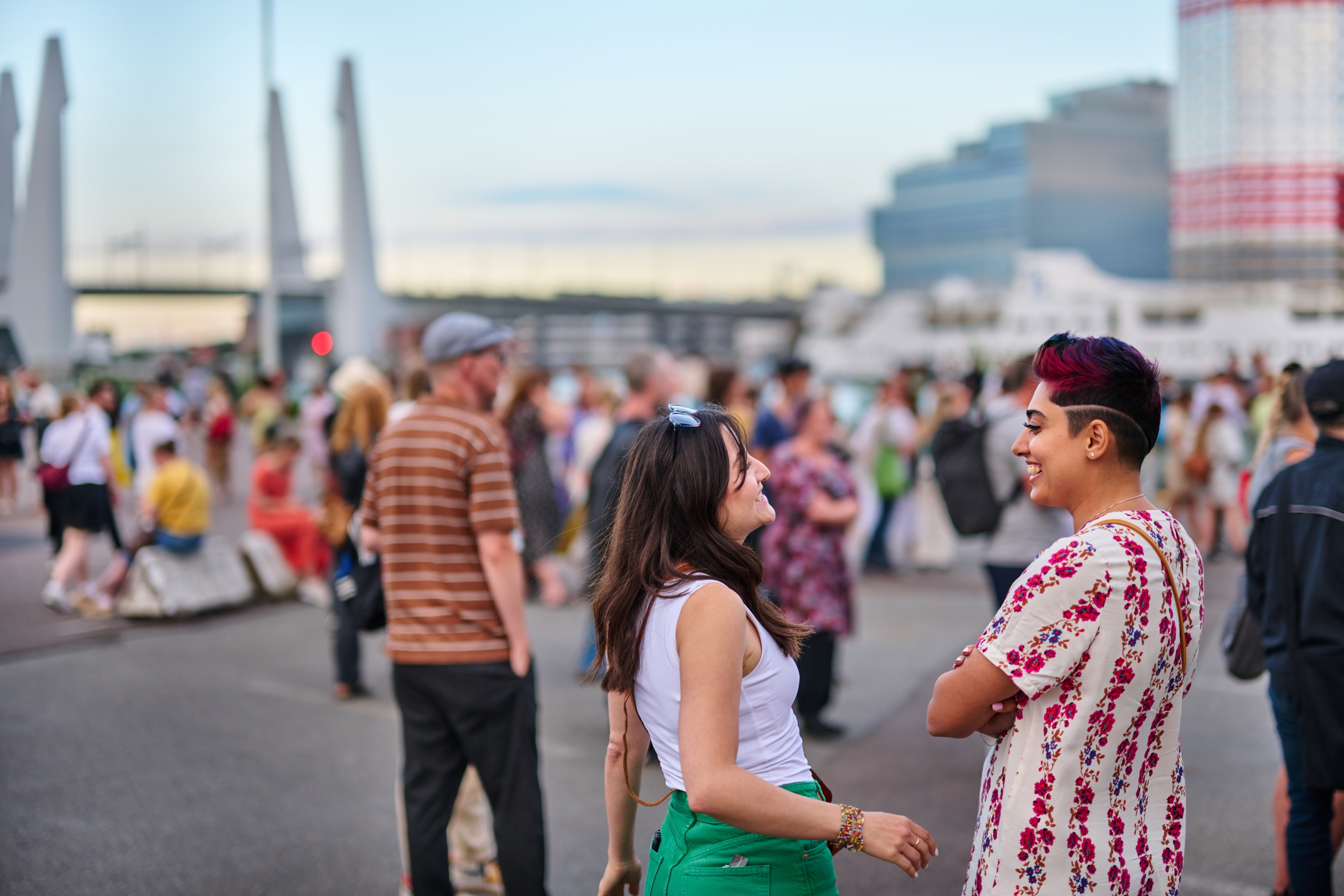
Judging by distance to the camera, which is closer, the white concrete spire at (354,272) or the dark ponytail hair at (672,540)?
the dark ponytail hair at (672,540)

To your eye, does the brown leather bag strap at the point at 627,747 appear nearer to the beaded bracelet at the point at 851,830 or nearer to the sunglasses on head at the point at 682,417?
the beaded bracelet at the point at 851,830

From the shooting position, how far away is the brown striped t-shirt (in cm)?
335

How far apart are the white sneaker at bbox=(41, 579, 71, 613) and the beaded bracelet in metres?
8.57

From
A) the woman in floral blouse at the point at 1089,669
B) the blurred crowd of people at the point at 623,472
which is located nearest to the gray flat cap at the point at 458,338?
the blurred crowd of people at the point at 623,472

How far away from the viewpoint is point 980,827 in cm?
205

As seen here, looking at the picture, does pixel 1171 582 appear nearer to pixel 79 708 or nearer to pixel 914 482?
pixel 79 708

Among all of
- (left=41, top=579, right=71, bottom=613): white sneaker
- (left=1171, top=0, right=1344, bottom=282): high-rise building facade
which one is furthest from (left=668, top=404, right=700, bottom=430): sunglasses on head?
(left=1171, top=0, right=1344, bottom=282): high-rise building facade

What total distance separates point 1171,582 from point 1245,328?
89.4 metres

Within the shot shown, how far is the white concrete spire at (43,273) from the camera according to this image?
35.3 meters

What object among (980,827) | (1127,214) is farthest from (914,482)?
(1127,214)

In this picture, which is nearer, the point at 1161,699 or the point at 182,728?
the point at 1161,699

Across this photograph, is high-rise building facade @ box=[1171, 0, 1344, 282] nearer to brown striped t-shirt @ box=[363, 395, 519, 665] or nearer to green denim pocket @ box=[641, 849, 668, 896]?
brown striped t-shirt @ box=[363, 395, 519, 665]

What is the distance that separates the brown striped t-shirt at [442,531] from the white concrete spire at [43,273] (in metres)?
34.7

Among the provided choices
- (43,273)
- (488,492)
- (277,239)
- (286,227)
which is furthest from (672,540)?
(286,227)
